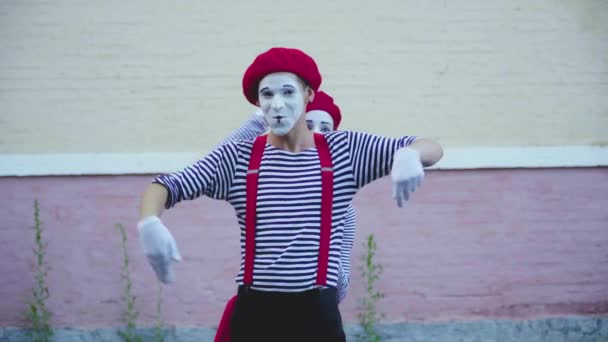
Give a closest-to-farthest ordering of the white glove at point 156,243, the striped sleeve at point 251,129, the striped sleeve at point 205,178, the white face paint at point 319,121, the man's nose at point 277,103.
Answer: the white glove at point 156,243 < the striped sleeve at point 205,178 < the man's nose at point 277,103 < the striped sleeve at point 251,129 < the white face paint at point 319,121

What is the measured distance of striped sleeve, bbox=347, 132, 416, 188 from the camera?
8.13 feet

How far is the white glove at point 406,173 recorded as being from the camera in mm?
2232

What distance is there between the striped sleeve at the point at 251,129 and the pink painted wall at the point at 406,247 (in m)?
1.98

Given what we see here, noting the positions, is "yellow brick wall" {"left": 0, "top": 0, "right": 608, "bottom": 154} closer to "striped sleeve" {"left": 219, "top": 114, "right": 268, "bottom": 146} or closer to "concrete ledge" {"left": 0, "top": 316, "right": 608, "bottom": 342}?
"concrete ledge" {"left": 0, "top": 316, "right": 608, "bottom": 342}

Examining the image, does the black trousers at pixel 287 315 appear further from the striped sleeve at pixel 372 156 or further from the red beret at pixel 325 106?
the red beret at pixel 325 106

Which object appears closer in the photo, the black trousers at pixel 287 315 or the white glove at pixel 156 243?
the white glove at pixel 156 243

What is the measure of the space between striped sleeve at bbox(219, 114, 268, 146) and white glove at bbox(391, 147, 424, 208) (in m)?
0.97

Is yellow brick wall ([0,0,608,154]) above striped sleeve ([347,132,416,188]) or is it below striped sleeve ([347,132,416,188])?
above

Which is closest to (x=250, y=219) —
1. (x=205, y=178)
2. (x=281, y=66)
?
(x=205, y=178)

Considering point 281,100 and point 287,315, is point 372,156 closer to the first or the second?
point 281,100

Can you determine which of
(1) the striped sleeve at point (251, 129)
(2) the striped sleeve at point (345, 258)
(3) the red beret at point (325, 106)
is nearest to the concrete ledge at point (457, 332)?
(2) the striped sleeve at point (345, 258)

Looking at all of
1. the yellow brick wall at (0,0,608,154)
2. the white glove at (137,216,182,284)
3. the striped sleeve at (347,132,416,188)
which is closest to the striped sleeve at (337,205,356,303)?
the striped sleeve at (347,132,416,188)

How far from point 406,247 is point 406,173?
9.65 feet

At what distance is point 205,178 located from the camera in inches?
96.4
